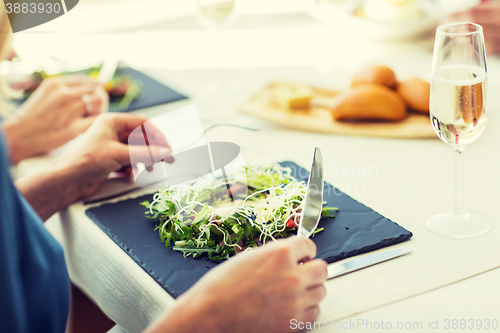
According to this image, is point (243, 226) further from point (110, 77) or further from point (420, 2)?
point (420, 2)

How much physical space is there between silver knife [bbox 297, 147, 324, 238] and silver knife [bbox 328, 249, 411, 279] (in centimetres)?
6

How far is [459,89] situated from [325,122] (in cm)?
52

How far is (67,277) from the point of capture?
728 millimetres

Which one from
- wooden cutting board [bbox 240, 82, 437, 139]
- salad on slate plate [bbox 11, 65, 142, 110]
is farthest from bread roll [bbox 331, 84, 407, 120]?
salad on slate plate [bbox 11, 65, 142, 110]

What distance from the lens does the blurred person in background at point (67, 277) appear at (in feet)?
1.70

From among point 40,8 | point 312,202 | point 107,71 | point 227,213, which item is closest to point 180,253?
point 227,213

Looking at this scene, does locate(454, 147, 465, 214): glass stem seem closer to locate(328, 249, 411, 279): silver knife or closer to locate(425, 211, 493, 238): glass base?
locate(425, 211, 493, 238): glass base

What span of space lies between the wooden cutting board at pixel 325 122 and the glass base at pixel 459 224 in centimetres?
34

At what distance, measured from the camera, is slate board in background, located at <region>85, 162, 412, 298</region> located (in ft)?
2.12

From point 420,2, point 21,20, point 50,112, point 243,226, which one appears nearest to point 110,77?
point 50,112

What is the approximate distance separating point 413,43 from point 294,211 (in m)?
1.22

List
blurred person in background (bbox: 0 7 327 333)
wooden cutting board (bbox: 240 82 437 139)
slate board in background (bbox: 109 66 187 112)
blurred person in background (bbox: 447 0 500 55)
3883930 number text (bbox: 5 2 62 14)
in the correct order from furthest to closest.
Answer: blurred person in background (bbox: 447 0 500 55)
slate board in background (bbox: 109 66 187 112)
wooden cutting board (bbox: 240 82 437 139)
3883930 number text (bbox: 5 2 62 14)
blurred person in background (bbox: 0 7 327 333)

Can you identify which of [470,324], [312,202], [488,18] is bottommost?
[470,324]

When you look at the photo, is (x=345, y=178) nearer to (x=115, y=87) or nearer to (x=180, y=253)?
(x=180, y=253)
